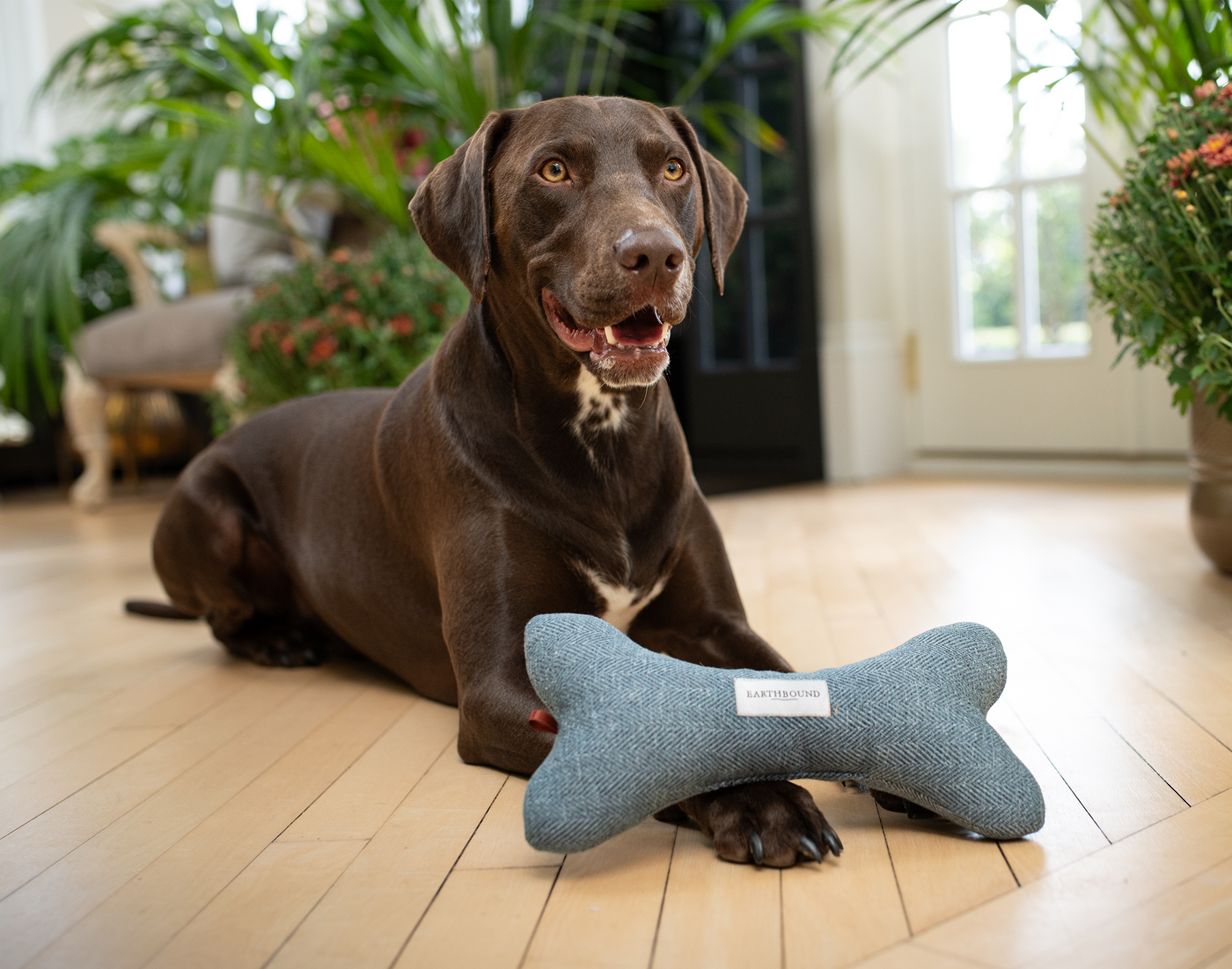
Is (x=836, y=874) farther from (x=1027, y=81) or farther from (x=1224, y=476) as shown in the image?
(x=1027, y=81)

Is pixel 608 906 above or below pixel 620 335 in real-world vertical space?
below

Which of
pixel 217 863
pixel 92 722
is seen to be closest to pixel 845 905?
pixel 217 863

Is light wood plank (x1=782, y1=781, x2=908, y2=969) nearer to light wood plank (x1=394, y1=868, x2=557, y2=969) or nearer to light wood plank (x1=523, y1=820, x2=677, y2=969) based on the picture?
light wood plank (x1=523, y1=820, x2=677, y2=969)

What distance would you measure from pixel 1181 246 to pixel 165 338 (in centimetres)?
373

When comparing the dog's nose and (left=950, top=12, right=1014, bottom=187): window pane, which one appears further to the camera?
(left=950, top=12, right=1014, bottom=187): window pane

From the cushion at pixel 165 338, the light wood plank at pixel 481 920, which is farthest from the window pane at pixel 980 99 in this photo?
the light wood plank at pixel 481 920

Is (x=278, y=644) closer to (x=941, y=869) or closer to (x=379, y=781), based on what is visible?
(x=379, y=781)

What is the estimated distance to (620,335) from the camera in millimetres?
1367

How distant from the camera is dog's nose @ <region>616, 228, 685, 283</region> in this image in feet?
4.13

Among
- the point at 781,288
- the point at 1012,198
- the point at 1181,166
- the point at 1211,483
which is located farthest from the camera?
the point at 781,288

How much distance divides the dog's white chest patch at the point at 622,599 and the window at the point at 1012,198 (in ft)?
10.3

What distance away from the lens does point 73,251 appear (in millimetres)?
3145

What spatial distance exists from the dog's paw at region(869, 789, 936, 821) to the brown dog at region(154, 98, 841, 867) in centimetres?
14

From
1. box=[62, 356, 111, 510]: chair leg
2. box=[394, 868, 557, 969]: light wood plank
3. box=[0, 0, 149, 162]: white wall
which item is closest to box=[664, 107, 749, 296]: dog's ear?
box=[394, 868, 557, 969]: light wood plank
